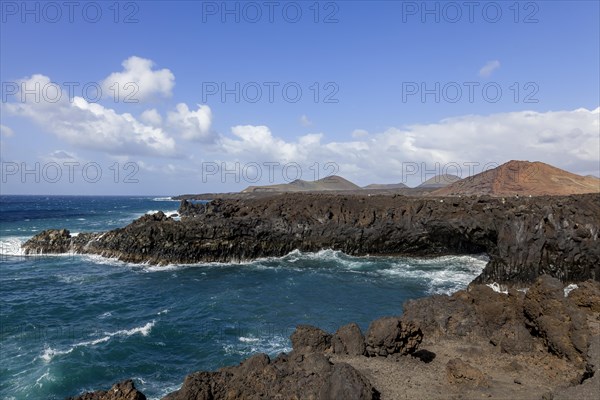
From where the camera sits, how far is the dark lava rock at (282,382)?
7321 millimetres

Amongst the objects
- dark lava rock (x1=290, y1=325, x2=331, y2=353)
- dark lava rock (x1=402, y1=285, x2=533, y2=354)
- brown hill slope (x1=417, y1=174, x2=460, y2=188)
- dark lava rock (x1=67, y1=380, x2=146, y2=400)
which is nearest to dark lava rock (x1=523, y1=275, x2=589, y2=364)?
dark lava rock (x1=402, y1=285, x2=533, y2=354)

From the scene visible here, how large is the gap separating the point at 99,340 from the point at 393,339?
1253 cm

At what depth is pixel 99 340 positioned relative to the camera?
52.8 ft

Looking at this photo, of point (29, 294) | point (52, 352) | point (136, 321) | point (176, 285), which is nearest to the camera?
point (52, 352)

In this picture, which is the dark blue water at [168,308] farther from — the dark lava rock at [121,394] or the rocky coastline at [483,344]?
the rocky coastline at [483,344]

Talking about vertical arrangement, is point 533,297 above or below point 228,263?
above

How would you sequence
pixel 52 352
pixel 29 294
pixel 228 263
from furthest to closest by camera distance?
pixel 228 263 < pixel 29 294 < pixel 52 352

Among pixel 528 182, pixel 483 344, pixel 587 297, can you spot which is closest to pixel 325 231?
pixel 587 297

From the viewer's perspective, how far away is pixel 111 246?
116 ft

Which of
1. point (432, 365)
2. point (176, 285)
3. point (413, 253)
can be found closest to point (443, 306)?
point (432, 365)

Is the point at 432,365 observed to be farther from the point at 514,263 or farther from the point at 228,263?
the point at 228,263

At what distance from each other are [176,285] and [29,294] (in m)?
8.63

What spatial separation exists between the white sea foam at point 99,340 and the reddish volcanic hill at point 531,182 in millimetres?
64702

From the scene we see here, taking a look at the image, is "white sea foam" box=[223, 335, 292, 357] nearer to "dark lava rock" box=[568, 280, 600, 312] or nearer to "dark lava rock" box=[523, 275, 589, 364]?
"dark lava rock" box=[523, 275, 589, 364]
